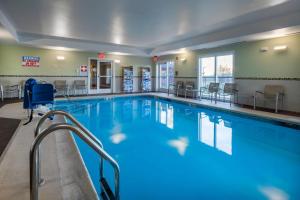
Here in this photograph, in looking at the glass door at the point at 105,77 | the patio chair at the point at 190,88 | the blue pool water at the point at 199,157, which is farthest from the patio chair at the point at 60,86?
the patio chair at the point at 190,88

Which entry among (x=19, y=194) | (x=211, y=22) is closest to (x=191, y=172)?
(x=19, y=194)

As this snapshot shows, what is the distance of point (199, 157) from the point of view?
345 centimetres

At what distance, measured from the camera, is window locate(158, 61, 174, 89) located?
1182 cm

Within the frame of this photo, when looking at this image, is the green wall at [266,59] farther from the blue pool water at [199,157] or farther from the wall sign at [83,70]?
the wall sign at [83,70]

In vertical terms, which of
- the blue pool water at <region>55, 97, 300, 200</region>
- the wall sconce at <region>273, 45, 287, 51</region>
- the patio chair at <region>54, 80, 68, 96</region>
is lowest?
the blue pool water at <region>55, 97, 300, 200</region>

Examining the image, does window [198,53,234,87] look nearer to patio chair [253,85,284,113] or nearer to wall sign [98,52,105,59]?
patio chair [253,85,284,113]

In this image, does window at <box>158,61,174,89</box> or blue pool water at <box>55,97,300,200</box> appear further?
window at <box>158,61,174,89</box>

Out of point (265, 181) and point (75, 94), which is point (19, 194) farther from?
point (75, 94)

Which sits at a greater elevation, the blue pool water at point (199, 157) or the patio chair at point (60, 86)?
the patio chair at point (60, 86)

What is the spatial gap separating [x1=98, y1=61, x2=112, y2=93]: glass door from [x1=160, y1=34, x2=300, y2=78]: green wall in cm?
553

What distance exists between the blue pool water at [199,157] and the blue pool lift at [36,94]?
1212 mm

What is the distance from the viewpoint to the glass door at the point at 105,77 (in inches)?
452

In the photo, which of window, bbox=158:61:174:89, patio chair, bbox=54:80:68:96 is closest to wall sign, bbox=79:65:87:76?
patio chair, bbox=54:80:68:96

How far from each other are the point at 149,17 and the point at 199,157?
368 centimetres
